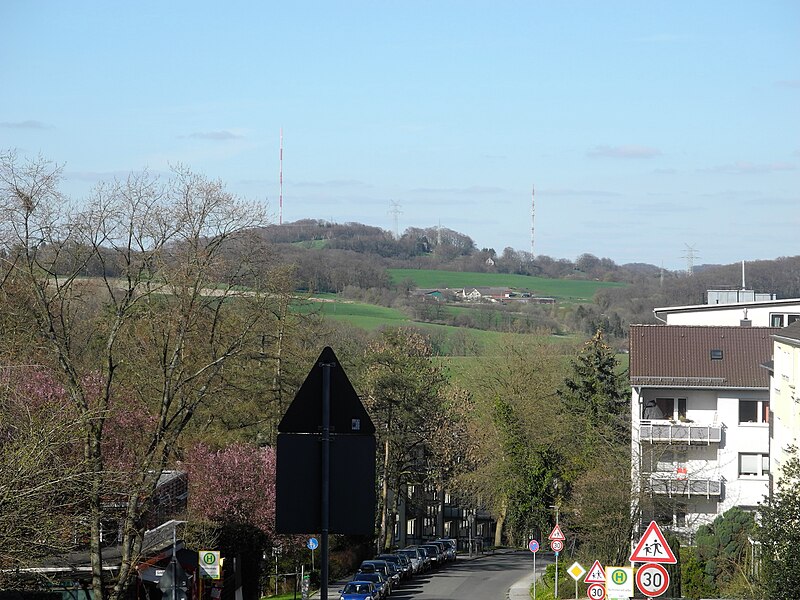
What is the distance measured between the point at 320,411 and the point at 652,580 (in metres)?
8.70

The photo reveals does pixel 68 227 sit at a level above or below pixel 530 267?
below

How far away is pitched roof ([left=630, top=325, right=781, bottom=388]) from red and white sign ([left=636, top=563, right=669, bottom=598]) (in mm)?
33757

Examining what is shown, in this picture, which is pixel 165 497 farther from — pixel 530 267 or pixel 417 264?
pixel 530 267

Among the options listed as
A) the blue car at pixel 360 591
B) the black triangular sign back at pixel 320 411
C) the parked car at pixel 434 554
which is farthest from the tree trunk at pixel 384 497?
the black triangular sign back at pixel 320 411

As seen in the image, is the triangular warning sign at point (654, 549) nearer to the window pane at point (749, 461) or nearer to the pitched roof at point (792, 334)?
the pitched roof at point (792, 334)

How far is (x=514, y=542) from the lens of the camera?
246 ft

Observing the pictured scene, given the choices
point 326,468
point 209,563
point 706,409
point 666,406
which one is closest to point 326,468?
point 326,468

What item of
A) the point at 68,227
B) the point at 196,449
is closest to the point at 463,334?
the point at 196,449

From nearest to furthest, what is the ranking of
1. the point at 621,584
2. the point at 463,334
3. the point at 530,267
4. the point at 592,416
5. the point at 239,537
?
the point at 621,584 → the point at 239,537 → the point at 592,416 → the point at 463,334 → the point at 530,267

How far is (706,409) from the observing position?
48.5 meters

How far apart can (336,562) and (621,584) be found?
30.1 m

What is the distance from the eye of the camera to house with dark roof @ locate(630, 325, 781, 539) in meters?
Result: 46.8

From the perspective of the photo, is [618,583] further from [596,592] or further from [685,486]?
[685,486]

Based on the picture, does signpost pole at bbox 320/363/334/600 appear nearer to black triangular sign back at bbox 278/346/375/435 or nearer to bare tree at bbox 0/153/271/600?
black triangular sign back at bbox 278/346/375/435
